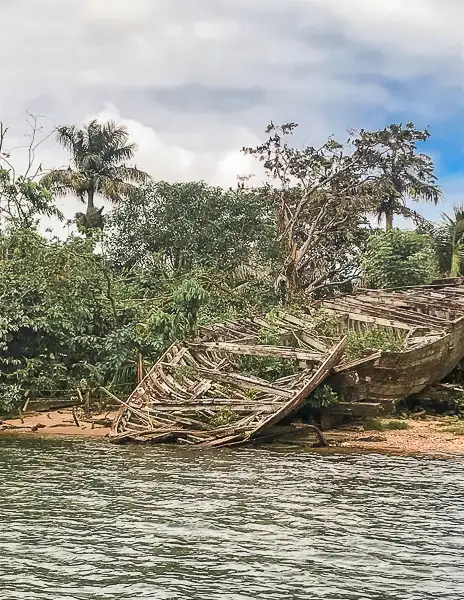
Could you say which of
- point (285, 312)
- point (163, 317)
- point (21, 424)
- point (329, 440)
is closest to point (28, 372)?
point (21, 424)

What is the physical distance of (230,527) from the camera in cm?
1064

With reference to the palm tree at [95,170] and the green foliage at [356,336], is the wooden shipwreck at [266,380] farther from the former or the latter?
the palm tree at [95,170]

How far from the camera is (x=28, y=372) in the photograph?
22.7 m

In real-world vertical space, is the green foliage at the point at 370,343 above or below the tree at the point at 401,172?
below

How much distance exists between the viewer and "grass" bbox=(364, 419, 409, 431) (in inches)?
762

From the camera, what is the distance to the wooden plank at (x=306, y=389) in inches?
659

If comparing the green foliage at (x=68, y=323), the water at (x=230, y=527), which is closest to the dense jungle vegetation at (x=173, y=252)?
the green foliage at (x=68, y=323)

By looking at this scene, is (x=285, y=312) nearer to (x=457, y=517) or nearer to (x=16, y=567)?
(x=457, y=517)

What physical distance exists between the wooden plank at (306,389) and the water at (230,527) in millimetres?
782

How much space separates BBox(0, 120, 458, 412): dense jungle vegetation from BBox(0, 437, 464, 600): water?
7292 mm

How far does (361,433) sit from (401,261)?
1722 cm

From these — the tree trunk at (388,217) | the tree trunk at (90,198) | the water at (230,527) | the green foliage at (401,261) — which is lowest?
the water at (230,527)

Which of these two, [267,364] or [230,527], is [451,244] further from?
[230,527]

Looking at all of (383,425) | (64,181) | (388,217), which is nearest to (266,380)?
(383,425)
